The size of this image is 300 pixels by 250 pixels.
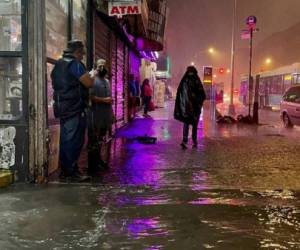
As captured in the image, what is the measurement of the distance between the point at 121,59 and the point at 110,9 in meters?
6.68

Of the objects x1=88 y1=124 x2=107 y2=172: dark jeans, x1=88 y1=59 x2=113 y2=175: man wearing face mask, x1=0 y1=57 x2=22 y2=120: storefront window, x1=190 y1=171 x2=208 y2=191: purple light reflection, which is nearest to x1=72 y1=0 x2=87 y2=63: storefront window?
x1=88 y1=59 x2=113 y2=175: man wearing face mask

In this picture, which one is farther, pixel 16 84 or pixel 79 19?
pixel 79 19

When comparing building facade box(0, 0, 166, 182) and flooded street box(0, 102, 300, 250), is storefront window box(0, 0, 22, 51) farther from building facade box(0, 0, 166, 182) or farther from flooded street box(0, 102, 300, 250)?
flooded street box(0, 102, 300, 250)

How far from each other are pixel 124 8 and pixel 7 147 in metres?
4.40

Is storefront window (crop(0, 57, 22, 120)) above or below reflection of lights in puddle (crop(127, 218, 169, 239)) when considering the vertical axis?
above

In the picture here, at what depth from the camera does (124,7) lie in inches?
390

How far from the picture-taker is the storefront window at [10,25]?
6.86 metres

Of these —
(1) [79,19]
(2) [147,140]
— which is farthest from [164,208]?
(2) [147,140]

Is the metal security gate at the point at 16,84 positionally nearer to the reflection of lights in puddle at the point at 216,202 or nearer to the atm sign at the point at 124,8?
the reflection of lights in puddle at the point at 216,202

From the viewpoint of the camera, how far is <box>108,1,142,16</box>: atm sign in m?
9.85

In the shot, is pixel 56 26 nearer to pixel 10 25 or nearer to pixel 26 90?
pixel 10 25

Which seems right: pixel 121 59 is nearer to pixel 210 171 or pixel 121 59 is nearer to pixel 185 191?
pixel 210 171

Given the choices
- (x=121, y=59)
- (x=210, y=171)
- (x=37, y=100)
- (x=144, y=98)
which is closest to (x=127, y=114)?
(x=121, y=59)

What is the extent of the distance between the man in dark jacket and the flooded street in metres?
0.49
